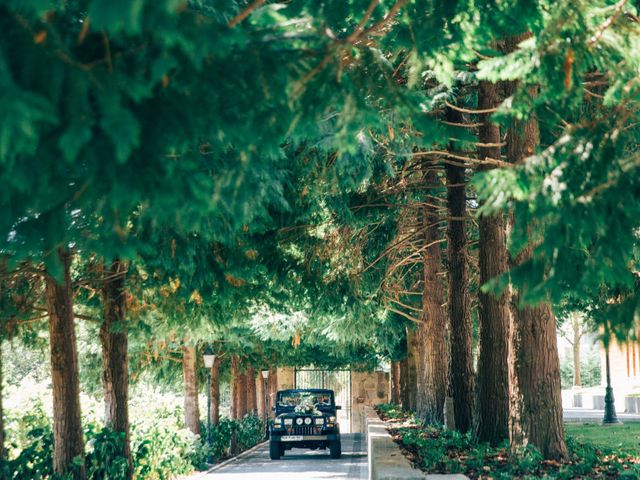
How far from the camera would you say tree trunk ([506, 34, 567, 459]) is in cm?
1020

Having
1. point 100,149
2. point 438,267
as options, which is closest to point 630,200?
point 100,149

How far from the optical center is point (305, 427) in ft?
81.1

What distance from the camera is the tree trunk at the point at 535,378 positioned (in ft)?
33.4

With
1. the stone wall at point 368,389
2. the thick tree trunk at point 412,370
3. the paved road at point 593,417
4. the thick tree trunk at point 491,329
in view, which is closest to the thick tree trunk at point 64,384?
the thick tree trunk at point 491,329

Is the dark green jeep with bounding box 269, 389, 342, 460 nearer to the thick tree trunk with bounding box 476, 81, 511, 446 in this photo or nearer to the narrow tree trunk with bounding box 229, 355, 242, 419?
the narrow tree trunk with bounding box 229, 355, 242, 419

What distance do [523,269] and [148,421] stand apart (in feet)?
50.5

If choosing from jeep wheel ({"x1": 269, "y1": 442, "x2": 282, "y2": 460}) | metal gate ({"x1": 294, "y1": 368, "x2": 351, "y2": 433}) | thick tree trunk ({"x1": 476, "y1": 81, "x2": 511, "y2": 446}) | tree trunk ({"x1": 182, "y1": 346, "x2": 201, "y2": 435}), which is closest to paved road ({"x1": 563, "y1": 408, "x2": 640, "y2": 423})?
jeep wheel ({"x1": 269, "y1": 442, "x2": 282, "y2": 460})

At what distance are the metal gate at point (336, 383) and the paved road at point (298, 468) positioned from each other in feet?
101

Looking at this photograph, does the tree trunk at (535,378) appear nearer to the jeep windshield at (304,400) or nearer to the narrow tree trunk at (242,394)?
the jeep windshield at (304,400)

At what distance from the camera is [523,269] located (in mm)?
5352

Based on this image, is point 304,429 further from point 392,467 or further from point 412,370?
point 392,467

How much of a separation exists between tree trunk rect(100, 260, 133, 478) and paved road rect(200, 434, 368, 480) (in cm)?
486

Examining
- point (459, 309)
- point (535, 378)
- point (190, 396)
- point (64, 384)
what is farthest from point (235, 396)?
point (535, 378)

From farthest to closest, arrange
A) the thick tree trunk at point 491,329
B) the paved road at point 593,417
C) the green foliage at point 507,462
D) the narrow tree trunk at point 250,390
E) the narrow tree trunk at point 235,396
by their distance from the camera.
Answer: the narrow tree trunk at point 250,390
the narrow tree trunk at point 235,396
the paved road at point 593,417
the thick tree trunk at point 491,329
the green foliage at point 507,462
